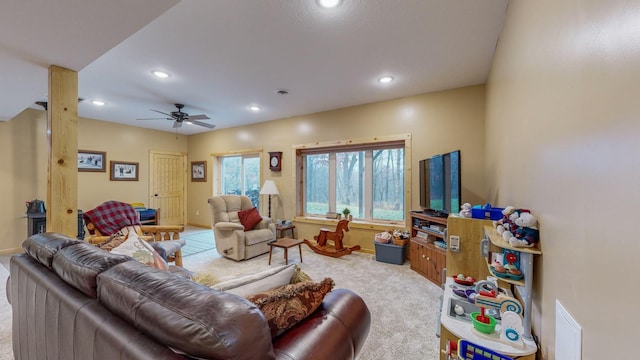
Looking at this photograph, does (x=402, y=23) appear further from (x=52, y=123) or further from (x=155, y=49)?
(x=52, y=123)

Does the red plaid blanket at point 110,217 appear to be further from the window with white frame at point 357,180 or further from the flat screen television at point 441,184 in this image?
the flat screen television at point 441,184

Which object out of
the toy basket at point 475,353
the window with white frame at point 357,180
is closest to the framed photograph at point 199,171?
the window with white frame at point 357,180

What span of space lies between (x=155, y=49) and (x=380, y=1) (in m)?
2.19

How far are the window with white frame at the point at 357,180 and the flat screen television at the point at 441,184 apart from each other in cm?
56

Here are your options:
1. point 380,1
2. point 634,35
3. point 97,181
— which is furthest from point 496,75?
point 97,181

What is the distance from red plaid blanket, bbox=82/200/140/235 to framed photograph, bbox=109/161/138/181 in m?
2.80

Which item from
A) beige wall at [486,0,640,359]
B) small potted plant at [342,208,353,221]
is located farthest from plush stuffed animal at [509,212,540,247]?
small potted plant at [342,208,353,221]

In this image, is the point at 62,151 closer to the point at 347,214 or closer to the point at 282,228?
the point at 282,228

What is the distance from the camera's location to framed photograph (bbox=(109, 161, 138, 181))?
571 centimetres

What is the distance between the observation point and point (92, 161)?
5.41 metres

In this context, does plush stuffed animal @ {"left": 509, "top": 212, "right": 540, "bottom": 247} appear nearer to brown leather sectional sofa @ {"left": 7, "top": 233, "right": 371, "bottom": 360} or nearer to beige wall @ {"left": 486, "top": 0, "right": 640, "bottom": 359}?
beige wall @ {"left": 486, "top": 0, "right": 640, "bottom": 359}

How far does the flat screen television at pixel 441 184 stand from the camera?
2770mm

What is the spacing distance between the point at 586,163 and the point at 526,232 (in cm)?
63

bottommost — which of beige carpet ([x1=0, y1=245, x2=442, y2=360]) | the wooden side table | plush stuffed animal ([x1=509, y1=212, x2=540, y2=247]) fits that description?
beige carpet ([x1=0, y1=245, x2=442, y2=360])
